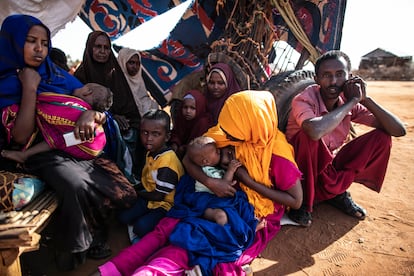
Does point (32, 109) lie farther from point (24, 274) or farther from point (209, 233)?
point (209, 233)

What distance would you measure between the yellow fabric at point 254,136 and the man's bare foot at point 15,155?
4.48ft

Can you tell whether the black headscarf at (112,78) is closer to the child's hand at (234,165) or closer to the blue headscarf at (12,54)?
the blue headscarf at (12,54)

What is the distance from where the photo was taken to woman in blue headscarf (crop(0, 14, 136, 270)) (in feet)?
→ 6.81

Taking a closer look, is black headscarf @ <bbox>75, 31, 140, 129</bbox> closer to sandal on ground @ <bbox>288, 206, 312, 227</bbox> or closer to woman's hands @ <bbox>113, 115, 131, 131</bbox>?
woman's hands @ <bbox>113, 115, 131, 131</bbox>

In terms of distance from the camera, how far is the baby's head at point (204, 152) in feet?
7.65

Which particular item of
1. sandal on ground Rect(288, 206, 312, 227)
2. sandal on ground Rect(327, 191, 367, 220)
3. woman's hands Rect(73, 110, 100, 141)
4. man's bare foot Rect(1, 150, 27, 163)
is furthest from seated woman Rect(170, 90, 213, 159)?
sandal on ground Rect(327, 191, 367, 220)

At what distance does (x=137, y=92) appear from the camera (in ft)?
13.8

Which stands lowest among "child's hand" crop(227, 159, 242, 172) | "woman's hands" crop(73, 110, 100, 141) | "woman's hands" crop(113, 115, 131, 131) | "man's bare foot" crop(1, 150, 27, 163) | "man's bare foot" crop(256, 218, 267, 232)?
"man's bare foot" crop(256, 218, 267, 232)

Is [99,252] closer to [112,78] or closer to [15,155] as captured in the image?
[15,155]

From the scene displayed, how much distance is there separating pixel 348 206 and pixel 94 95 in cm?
255

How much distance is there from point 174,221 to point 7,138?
135 cm

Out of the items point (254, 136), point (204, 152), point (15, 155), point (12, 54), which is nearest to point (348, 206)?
point (254, 136)

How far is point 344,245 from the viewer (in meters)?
2.56

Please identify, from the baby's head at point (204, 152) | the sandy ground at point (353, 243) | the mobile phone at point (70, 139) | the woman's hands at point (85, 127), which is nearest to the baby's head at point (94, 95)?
the woman's hands at point (85, 127)
